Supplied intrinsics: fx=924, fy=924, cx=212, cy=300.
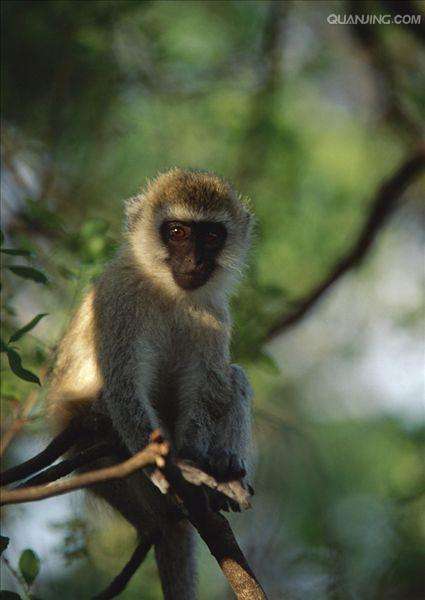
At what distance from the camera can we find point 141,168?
9523 millimetres

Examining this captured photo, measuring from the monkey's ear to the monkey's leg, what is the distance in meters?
1.77

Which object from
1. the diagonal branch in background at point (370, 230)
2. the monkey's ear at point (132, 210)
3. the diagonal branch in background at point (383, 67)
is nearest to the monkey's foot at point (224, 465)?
the monkey's ear at point (132, 210)

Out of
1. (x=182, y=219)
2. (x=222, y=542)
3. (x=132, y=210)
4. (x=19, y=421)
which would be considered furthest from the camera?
(x=132, y=210)

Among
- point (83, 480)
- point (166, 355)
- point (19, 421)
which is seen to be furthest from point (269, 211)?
point (83, 480)

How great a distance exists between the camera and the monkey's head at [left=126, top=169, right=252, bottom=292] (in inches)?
201

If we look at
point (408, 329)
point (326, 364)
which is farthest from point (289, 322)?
point (326, 364)

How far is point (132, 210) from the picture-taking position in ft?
18.0

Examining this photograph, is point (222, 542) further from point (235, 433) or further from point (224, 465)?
point (235, 433)

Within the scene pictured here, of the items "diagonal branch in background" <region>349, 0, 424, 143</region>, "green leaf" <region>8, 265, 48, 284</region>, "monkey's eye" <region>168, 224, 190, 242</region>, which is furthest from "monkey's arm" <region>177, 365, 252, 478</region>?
"diagonal branch in background" <region>349, 0, 424, 143</region>

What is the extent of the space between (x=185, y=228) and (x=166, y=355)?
0.76 metres

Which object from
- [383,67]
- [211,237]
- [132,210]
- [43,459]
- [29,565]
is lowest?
[29,565]

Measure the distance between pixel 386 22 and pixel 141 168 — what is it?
293cm

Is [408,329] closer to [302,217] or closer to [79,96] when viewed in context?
[302,217]

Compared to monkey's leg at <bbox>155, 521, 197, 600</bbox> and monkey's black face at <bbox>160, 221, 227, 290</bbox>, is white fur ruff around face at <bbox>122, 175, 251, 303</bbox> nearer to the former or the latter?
monkey's black face at <bbox>160, 221, 227, 290</bbox>
